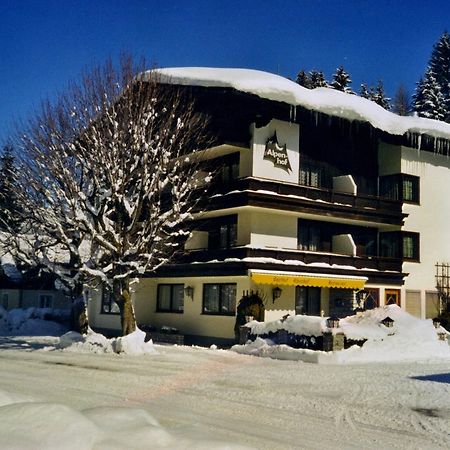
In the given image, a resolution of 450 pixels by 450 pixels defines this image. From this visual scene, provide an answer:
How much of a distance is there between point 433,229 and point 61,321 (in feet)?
79.6

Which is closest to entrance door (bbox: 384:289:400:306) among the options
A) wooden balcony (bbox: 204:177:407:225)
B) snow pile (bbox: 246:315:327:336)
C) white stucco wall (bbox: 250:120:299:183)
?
wooden balcony (bbox: 204:177:407:225)

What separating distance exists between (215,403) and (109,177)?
549 inches

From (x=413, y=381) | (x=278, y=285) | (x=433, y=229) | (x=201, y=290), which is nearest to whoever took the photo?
(x=413, y=381)

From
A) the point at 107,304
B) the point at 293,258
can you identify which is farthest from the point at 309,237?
the point at 107,304

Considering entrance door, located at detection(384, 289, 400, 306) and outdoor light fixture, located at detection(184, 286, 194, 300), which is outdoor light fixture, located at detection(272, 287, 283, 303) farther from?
entrance door, located at detection(384, 289, 400, 306)

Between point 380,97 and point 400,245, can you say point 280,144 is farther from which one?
point 380,97

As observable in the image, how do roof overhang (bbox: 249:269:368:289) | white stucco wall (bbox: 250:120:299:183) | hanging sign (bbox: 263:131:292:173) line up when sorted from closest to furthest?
1. roof overhang (bbox: 249:269:368:289)
2. white stucco wall (bbox: 250:120:299:183)
3. hanging sign (bbox: 263:131:292:173)

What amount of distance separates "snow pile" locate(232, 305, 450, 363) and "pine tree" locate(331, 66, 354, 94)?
40.1 meters

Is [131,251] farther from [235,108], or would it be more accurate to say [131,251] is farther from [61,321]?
[61,321]

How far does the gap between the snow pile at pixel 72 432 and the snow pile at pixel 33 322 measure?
29.3m

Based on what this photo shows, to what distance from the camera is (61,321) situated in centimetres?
4038

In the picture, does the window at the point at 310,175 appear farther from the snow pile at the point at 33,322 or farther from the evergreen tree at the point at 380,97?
the evergreen tree at the point at 380,97

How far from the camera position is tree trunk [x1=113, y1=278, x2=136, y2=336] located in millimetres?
25703

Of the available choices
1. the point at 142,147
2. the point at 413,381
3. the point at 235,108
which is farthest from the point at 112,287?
the point at 413,381
